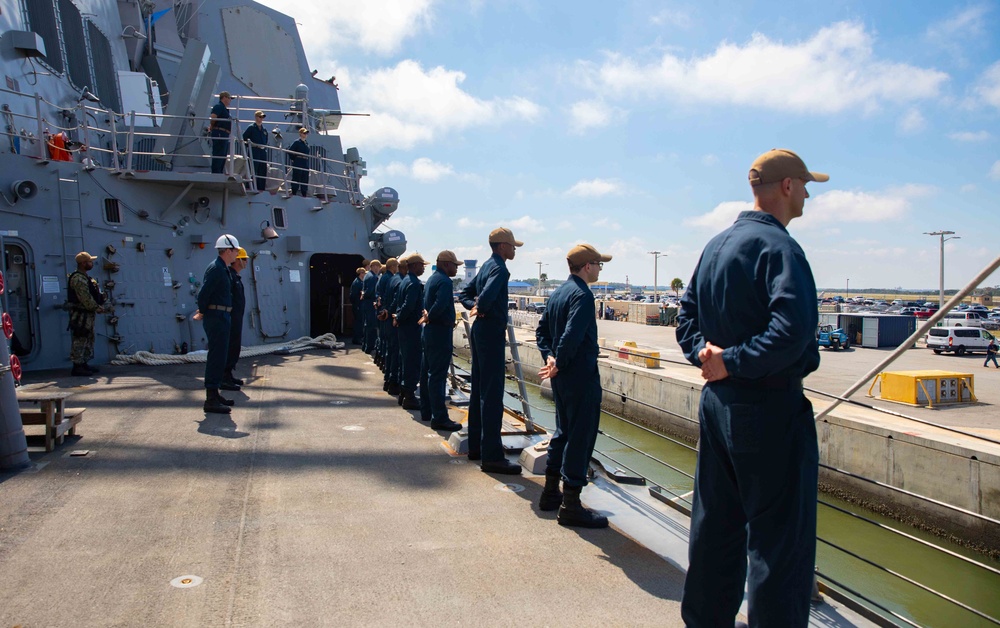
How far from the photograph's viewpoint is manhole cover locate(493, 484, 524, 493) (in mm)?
4687

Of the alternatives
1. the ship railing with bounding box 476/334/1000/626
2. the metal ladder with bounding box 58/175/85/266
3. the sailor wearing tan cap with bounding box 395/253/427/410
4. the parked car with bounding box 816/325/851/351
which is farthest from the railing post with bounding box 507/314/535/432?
the parked car with bounding box 816/325/851/351

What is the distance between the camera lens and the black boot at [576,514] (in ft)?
12.9

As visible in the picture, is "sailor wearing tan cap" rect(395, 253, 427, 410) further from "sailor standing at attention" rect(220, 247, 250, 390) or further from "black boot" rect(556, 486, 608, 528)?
"black boot" rect(556, 486, 608, 528)

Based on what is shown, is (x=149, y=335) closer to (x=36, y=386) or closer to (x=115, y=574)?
(x=36, y=386)

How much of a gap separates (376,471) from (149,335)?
6.83m

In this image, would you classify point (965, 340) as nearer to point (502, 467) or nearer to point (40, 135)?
point (502, 467)

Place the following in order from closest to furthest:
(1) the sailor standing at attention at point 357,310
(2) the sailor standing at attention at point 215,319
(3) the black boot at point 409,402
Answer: (2) the sailor standing at attention at point 215,319 < (3) the black boot at point 409,402 < (1) the sailor standing at attention at point 357,310

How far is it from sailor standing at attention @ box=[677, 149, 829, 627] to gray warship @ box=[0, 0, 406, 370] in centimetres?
958

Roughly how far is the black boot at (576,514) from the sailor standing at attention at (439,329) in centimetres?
246

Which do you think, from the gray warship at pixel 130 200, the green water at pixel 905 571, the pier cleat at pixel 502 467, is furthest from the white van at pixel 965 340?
the pier cleat at pixel 502 467

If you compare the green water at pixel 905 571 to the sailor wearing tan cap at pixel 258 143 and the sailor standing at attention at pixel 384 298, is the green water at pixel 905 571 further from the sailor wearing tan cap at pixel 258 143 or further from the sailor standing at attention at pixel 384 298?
the sailor wearing tan cap at pixel 258 143

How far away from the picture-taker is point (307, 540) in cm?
366

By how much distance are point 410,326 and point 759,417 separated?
567 centimetres

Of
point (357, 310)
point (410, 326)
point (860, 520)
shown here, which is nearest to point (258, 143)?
point (357, 310)
